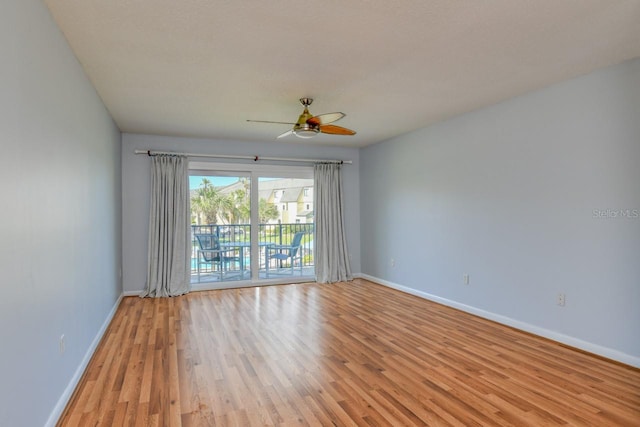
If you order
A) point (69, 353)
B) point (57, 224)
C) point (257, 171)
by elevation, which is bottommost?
point (69, 353)

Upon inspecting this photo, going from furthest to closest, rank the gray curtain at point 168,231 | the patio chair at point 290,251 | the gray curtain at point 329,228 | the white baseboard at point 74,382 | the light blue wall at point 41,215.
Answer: the patio chair at point 290,251 → the gray curtain at point 329,228 → the gray curtain at point 168,231 → the white baseboard at point 74,382 → the light blue wall at point 41,215

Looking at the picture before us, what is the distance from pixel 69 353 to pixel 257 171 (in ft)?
13.4

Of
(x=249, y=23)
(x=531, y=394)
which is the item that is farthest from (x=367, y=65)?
(x=531, y=394)

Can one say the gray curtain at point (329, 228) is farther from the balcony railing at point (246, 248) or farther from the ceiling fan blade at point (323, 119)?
the ceiling fan blade at point (323, 119)

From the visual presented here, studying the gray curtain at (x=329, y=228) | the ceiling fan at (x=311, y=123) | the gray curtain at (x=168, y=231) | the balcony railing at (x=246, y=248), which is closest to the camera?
the ceiling fan at (x=311, y=123)

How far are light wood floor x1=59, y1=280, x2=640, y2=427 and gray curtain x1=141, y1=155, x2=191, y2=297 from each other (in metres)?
1.10

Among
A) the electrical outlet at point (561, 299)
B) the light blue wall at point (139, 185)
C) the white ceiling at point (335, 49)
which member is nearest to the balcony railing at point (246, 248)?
the light blue wall at point (139, 185)

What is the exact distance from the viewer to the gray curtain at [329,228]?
6305mm

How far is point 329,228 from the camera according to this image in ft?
20.8

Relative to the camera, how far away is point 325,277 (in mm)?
6262

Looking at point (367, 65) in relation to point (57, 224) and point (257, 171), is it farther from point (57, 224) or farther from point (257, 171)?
point (257, 171)

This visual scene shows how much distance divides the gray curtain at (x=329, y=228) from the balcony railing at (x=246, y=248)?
1.14ft

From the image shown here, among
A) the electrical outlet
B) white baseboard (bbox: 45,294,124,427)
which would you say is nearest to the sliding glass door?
white baseboard (bbox: 45,294,124,427)

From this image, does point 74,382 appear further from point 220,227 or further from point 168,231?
point 220,227
